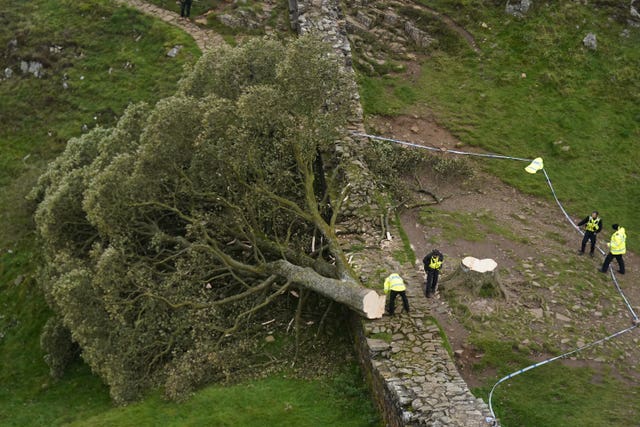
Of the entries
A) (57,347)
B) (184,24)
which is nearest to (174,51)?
(184,24)

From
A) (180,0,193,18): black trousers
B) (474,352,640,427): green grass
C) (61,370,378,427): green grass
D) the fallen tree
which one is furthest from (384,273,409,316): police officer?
(180,0,193,18): black trousers

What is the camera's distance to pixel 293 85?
21.8m

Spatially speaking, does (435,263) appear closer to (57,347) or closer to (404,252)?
(404,252)

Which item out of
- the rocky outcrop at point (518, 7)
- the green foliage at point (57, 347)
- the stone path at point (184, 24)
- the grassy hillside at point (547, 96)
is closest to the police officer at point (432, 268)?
the grassy hillside at point (547, 96)

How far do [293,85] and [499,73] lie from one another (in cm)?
1453

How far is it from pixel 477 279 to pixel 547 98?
14139mm

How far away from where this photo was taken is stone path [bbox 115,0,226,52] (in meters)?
34.7

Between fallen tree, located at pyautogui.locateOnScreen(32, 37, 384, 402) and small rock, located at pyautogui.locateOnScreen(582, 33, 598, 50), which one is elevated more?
small rock, located at pyautogui.locateOnScreen(582, 33, 598, 50)

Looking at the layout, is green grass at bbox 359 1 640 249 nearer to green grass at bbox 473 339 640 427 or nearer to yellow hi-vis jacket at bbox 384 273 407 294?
green grass at bbox 473 339 640 427

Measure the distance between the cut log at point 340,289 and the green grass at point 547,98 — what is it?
11507 millimetres

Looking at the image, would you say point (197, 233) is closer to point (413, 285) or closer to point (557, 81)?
point (413, 285)

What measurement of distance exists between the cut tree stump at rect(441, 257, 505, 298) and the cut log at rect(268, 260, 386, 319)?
3.62m

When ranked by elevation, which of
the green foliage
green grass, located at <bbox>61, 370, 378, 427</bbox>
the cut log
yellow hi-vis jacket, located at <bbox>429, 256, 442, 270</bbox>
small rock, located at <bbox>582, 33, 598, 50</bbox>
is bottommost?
the green foliage

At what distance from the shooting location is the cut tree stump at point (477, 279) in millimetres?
20359
